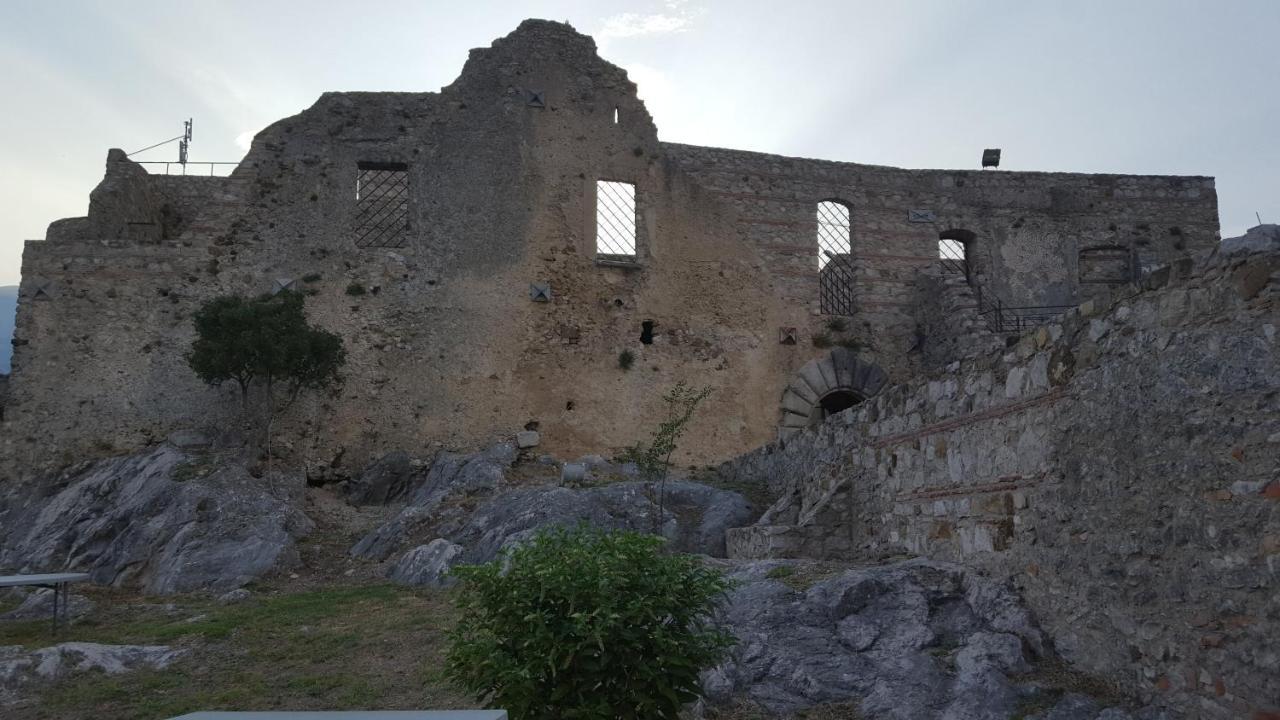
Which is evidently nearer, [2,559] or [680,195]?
[2,559]

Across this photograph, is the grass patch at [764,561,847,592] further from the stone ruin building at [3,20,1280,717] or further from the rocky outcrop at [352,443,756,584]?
the stone ruin building at [3,20,1280,717]

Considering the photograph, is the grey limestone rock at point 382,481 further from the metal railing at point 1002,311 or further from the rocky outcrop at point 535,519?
the metal railing at point 1002,311

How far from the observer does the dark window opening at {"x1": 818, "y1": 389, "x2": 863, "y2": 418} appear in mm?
18000

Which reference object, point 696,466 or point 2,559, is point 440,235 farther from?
point 2,559

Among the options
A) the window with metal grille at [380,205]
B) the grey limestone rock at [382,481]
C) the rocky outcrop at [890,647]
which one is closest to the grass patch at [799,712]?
the rocky outcrop at [890,647]

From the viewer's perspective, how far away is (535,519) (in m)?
10.2

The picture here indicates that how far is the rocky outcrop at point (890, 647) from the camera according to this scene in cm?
468

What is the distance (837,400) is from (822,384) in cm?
114

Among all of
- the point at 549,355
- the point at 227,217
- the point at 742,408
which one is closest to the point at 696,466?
the point at 742,408

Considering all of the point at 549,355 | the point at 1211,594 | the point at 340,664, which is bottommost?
the point at 340,664

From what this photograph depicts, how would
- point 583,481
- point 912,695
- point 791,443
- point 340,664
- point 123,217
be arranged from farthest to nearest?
1. point 123,217
2. point 583,481
3. point 791,443
4. point 340,664
5. point 912,695

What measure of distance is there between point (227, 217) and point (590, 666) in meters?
14.9

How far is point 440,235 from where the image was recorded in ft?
54.5

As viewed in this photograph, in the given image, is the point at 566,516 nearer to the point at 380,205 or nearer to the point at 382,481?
the point at 382,481
